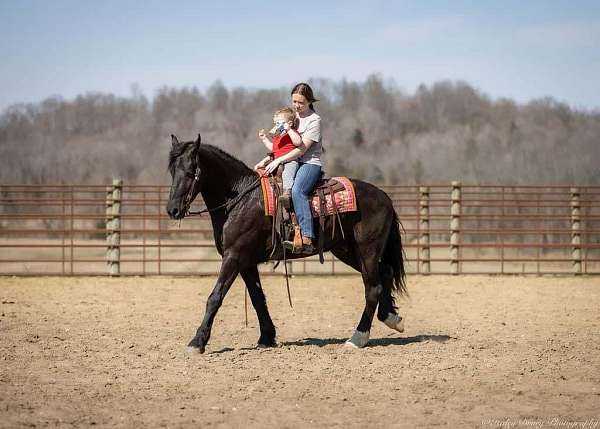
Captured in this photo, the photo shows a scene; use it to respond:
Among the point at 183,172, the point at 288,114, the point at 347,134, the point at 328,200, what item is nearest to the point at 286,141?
the point at 288,114

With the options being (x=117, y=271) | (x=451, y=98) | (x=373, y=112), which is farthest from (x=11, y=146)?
(x=117, y=271)

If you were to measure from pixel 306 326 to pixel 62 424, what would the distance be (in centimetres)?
438

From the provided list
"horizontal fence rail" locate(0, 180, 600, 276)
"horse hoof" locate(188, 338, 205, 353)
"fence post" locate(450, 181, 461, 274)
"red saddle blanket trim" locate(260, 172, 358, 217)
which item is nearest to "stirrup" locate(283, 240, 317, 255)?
"red saddle blanket trim" locate(260, 172, 358, 217)

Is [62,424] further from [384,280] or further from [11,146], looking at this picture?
[11,146]

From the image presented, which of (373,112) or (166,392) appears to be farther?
(373,112)

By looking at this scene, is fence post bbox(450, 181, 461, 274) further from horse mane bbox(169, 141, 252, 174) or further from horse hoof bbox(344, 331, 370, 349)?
horse mane bbox(169, 141, 252, 174)

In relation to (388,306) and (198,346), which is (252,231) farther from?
(388,306)

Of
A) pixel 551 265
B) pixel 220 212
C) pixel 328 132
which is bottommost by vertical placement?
pixel 551 265

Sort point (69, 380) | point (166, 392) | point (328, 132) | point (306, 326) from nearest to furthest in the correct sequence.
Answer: point (166, 392)
point (69, 380)
point (306, 326)
point (328, 132)

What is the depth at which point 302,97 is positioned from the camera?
7.00 m

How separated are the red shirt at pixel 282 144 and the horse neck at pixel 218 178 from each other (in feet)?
1.29

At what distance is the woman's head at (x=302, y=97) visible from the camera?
7.00 meters

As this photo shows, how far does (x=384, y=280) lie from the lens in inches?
300

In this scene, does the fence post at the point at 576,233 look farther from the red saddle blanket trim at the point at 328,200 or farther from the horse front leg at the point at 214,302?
the horse front leg at the point at 214,302
